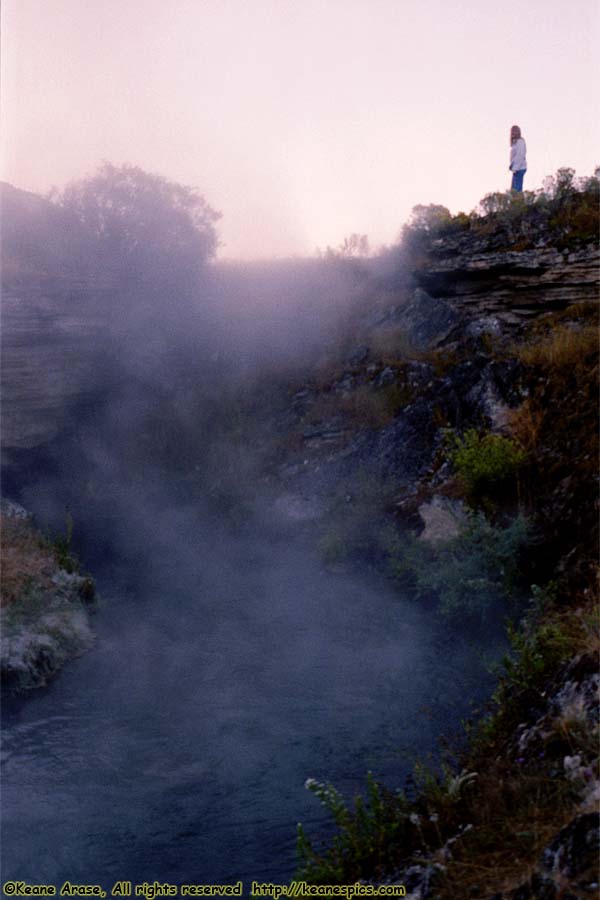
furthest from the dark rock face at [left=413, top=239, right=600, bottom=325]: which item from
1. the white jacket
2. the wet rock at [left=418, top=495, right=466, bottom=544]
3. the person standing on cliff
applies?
the wet rock at [left=418, top=495, right=466, bottom=544]

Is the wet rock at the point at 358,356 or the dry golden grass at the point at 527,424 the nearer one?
the dry golden grass at the point at 527,424

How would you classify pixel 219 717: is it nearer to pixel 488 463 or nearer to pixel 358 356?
pixel 488 463

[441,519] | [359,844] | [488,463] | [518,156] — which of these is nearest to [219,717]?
[359,844]

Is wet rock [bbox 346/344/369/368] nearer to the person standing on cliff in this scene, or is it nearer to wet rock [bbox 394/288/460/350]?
wet rock [bbox 394/288/460/350]

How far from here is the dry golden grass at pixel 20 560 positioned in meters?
10.7

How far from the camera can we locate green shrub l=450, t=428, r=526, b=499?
1038 cm

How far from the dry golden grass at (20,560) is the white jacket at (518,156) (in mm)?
12766

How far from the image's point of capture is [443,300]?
16.5 m

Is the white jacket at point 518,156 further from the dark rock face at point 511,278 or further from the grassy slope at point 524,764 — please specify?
the grassy slope at point 524,764

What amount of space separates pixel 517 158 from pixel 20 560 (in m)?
13.2

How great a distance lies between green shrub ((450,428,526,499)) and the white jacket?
803cm

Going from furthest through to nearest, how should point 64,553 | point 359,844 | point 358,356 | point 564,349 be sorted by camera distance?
point 358,356, point 64,553, point 564,349, point 359,844

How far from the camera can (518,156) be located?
15.9 m

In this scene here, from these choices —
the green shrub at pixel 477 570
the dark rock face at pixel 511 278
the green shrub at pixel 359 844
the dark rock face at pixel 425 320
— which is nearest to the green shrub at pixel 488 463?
the green shrub at pixel 477 570
